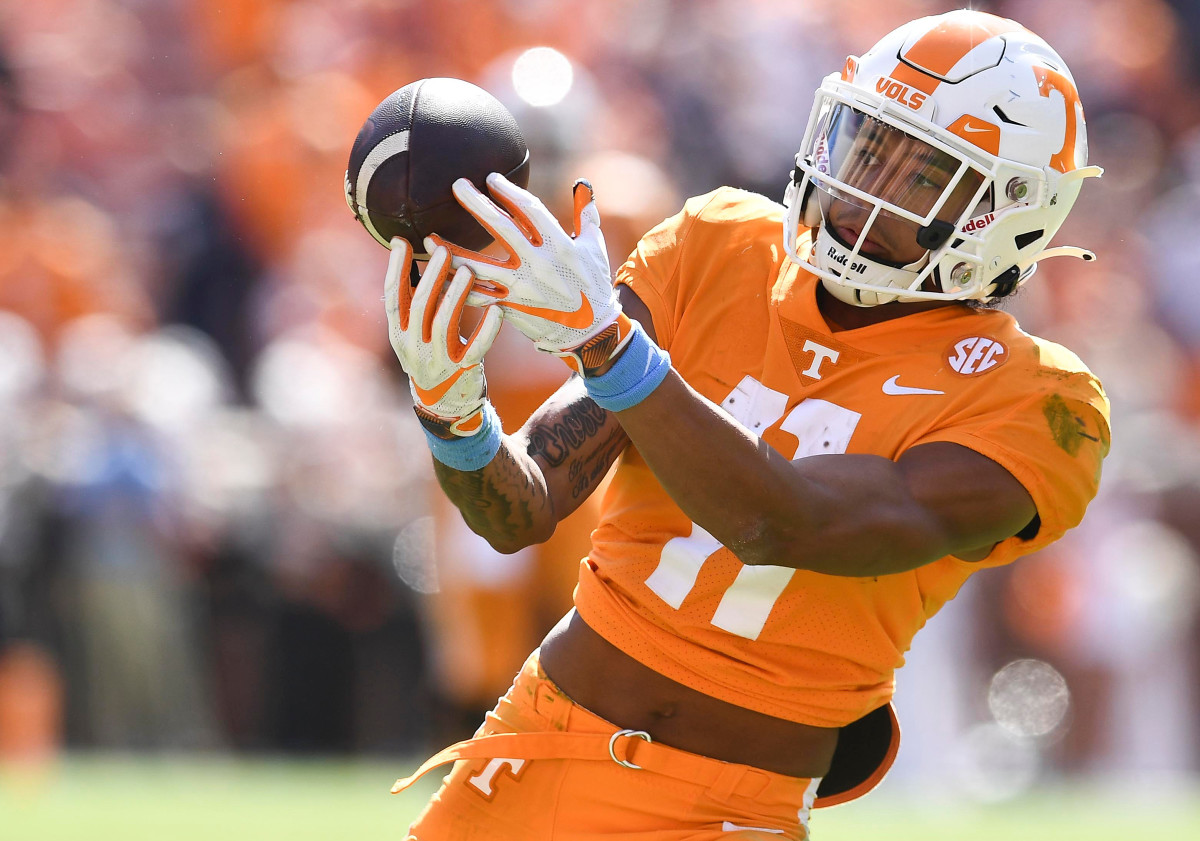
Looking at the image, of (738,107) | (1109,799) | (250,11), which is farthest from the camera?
(250,11)

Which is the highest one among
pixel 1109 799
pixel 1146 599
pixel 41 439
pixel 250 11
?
pixel 250 11

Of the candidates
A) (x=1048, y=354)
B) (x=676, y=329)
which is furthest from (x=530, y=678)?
(x=1048, y=354)

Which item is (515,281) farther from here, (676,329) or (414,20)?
(414,20)

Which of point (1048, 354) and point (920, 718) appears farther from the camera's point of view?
point (920, 718)

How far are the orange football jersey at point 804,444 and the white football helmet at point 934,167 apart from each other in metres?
0.09

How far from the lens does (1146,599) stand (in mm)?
7434

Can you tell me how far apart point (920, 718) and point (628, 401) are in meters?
5.30

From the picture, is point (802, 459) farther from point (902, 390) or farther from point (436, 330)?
point (436, 330)

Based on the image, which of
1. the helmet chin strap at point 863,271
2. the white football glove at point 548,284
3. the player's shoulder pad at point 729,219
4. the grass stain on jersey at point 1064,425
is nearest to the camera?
the white football glove at point 548,284

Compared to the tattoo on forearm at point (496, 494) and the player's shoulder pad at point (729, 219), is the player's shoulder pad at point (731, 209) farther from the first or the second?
the tattoo on forearm at point (496, 494)

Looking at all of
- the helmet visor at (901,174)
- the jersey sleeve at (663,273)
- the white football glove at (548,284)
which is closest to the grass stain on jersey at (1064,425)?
the helmet visor at (901,174)

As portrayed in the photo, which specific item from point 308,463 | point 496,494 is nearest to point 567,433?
point 496,494

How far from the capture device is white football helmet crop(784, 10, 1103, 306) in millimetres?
2650

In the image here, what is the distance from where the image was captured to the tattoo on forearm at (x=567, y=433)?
2.69 meters
